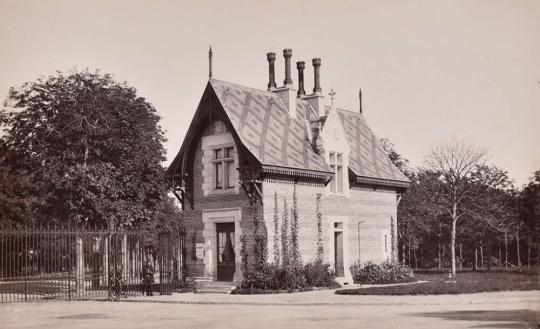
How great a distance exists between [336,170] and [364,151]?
11.4 feet

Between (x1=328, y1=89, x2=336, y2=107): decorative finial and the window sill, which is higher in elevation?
(x1=328, y1=89, x2=336, y2=107): decorative finial

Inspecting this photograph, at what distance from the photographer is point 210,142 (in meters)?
27.0

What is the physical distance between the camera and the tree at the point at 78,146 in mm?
31203

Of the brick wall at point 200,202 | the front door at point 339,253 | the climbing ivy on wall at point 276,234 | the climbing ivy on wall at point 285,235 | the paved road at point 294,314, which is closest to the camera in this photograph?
the paved road at point 294,314

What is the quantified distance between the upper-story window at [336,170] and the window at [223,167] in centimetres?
442

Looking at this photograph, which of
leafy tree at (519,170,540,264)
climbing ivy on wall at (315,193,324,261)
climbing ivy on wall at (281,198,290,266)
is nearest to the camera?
climbing ivy on wall at (281,198,290,266)

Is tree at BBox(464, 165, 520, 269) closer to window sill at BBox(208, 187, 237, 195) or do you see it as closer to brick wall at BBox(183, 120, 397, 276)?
brick wall at BBox(183, 120, 397, 276)

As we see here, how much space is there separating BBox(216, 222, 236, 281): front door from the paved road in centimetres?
505

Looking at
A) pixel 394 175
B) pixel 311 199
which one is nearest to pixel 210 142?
pixel 311 199

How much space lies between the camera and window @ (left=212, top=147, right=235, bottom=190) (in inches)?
1039

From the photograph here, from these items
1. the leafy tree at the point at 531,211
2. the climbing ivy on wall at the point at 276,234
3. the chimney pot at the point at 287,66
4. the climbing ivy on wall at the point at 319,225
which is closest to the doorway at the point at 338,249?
the climbing ivy on wall at the point at 319,225

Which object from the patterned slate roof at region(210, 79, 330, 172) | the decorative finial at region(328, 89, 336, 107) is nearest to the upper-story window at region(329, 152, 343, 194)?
the patterned slate roof at region(210, 79, 330, 172)

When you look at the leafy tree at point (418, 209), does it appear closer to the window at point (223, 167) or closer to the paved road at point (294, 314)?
the window at point (223, 167)

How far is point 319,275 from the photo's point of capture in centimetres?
2544
